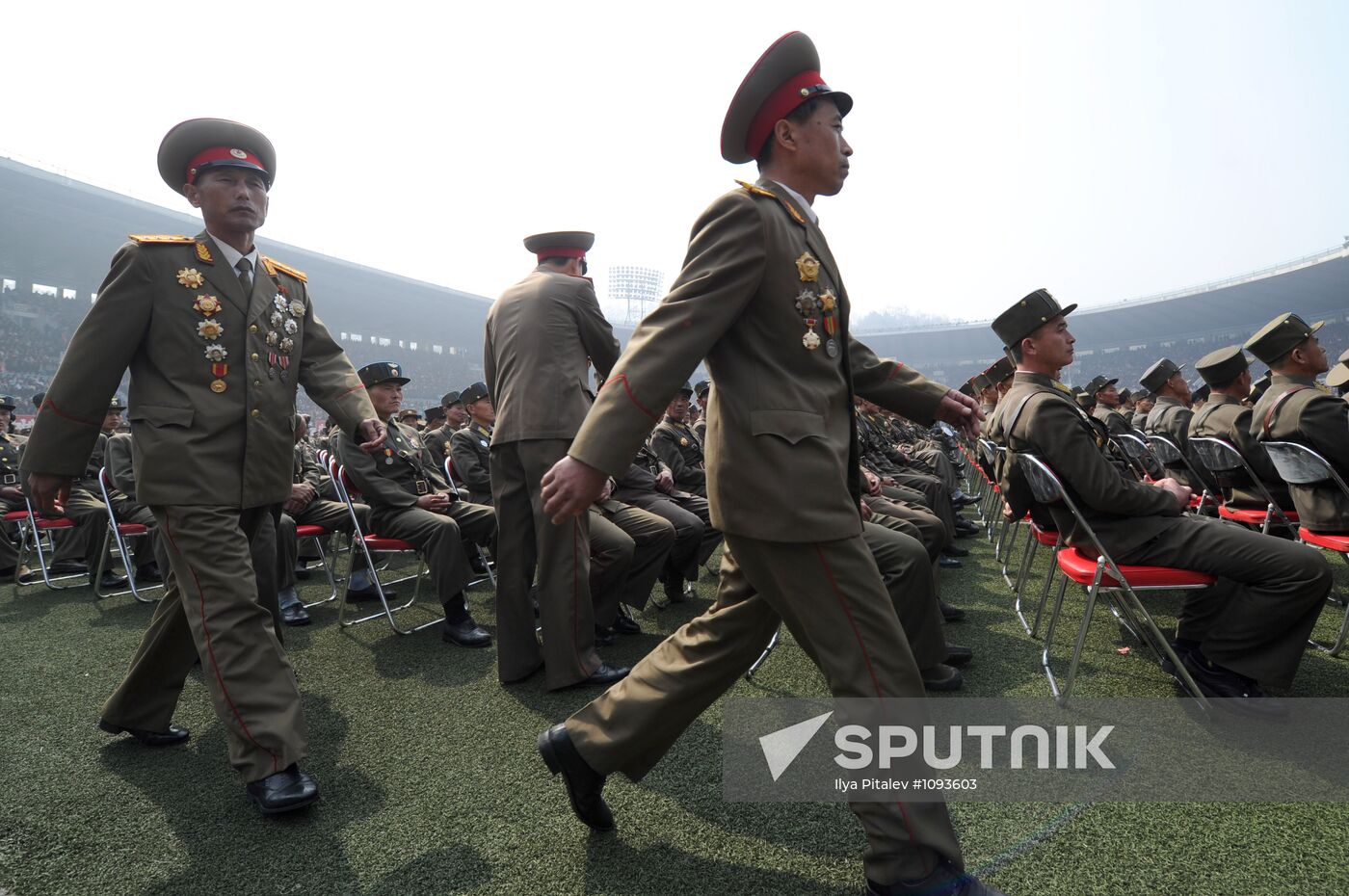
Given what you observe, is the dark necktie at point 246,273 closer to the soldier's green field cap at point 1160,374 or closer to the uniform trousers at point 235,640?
the uniform trousers at point 235,640

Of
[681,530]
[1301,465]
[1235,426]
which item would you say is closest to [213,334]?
[681,530]

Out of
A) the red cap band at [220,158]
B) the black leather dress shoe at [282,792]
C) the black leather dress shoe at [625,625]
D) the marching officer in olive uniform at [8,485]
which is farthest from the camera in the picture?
the marching officer in olive uniform at [8,485]

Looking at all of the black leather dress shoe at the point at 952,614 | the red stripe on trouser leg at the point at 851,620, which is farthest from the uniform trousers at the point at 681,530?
the red stripe on trouser leg at the point at 851,620

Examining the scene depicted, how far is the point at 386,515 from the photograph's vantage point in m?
4.71

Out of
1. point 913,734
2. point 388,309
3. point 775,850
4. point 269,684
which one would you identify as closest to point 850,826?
point 775,850

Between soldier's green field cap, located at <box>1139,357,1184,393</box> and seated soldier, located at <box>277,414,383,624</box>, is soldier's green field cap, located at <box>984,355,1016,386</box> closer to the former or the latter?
soldier's green field cap, located at <box>1139,357,1184,393</box>

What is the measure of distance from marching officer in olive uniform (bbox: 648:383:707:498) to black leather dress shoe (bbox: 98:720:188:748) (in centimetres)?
360

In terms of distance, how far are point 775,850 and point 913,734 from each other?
610mm

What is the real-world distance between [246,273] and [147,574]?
5.14 meters

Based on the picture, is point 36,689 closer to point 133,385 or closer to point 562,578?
point 133,385

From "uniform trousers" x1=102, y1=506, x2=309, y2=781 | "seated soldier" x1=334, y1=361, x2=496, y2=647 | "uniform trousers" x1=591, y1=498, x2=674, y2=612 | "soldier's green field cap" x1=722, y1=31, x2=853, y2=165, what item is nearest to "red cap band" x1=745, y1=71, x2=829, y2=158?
"soldier's green field cap" x1=722, y1=31, x2=853, y2=165

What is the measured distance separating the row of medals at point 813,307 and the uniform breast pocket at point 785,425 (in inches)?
7.6

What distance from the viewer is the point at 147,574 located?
21.3 feet

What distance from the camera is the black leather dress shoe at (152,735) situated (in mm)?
2719
